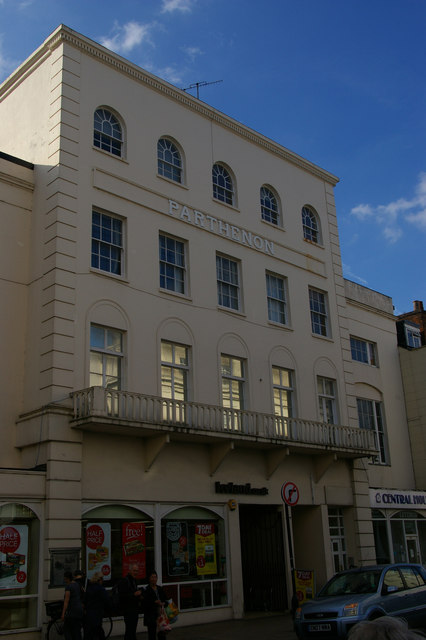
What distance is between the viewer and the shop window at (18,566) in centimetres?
1427

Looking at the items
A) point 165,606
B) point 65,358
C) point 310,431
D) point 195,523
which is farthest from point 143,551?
point 310,431

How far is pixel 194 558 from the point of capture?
18.2 m

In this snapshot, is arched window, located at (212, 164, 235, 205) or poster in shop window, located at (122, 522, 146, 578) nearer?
poster in shop window, located at (122, 522, 146, 578)

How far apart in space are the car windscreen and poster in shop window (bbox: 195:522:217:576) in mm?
4916

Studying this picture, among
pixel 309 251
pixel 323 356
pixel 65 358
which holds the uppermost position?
pixel 309 251

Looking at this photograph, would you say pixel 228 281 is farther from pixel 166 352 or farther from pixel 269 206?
pixel 269 206

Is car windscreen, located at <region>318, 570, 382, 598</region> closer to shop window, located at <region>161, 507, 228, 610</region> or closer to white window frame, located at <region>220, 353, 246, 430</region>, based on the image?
shop window, located at <region>161, 507, 228, 610</region>

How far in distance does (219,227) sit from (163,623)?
13.2m

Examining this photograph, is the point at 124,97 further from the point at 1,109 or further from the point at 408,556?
the point at 408,556

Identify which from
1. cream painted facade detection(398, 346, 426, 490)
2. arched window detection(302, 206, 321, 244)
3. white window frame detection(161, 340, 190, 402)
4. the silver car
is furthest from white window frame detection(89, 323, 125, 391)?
cream painted facade detection(398, 346, 426, 490)

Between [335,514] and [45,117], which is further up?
[45,117]

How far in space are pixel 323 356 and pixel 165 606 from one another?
13361 millimetres

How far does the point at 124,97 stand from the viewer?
20.8 meters

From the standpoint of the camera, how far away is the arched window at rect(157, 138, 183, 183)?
70.5ft
